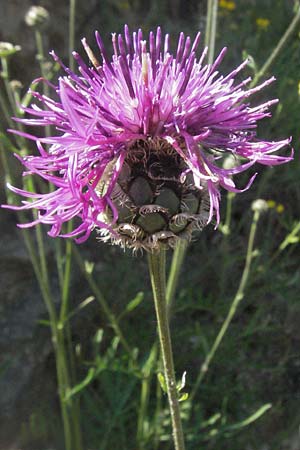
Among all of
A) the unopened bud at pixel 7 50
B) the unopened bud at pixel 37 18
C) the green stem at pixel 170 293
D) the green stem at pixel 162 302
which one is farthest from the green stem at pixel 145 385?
the unopened bud at pixel 37 18

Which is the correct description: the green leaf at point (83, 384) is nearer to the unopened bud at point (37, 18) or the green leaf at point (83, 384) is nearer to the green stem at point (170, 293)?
the green stem at point (170, 293)

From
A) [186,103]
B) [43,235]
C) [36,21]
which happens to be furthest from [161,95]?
[43,235]

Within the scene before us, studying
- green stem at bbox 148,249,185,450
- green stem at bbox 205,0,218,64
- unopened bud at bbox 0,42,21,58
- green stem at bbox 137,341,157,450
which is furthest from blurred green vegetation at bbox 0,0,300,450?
unopened bud at bbox 0,42,21,58

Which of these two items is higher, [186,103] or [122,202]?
[186,103]

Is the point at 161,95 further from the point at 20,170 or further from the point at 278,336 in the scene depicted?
the point at 278,336

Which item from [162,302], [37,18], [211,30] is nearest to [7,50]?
[37,18]

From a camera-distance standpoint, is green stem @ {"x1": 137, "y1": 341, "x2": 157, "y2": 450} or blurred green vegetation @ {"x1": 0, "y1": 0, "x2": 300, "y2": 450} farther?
blurred green vegetation @ {"x1": 0, "y1": 0, "x2": 300, "y2": 450}

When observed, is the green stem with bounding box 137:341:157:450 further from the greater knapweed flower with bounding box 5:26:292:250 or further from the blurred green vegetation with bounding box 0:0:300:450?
the greater knapweed flower with bounding box 5:26:292:250
